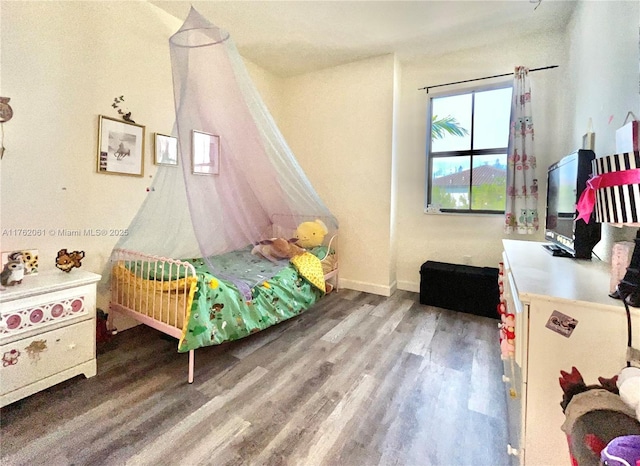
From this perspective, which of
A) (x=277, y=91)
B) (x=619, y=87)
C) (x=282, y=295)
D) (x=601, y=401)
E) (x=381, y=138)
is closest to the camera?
(x=601, y=401)

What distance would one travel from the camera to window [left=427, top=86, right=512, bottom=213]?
3.29 m

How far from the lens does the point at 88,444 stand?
1408 millimetres

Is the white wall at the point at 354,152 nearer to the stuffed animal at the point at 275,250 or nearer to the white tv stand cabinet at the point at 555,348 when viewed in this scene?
the stuffed animal at the point at 275,250

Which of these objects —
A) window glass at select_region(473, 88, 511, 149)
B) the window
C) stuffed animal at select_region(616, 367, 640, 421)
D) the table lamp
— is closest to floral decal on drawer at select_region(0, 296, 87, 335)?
stuffed animal at select_region(616, 367, 640, 421)

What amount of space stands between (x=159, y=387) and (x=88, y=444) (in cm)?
45

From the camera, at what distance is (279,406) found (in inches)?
66.9

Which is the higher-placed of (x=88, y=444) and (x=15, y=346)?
(x=15, y=346)

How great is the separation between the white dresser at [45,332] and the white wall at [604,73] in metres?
2.98

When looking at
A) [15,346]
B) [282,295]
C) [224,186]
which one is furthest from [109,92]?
[282,295]

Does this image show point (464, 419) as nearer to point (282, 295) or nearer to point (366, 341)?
point (366, 341)

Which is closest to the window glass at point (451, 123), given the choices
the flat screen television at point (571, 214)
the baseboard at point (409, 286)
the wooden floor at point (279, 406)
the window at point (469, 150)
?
the window at point (469, 150)

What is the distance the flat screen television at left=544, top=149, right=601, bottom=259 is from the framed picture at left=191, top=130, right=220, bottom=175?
2336 mm

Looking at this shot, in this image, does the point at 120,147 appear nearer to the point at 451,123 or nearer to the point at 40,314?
the point at 40,314

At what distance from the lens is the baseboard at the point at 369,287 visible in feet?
11.9
